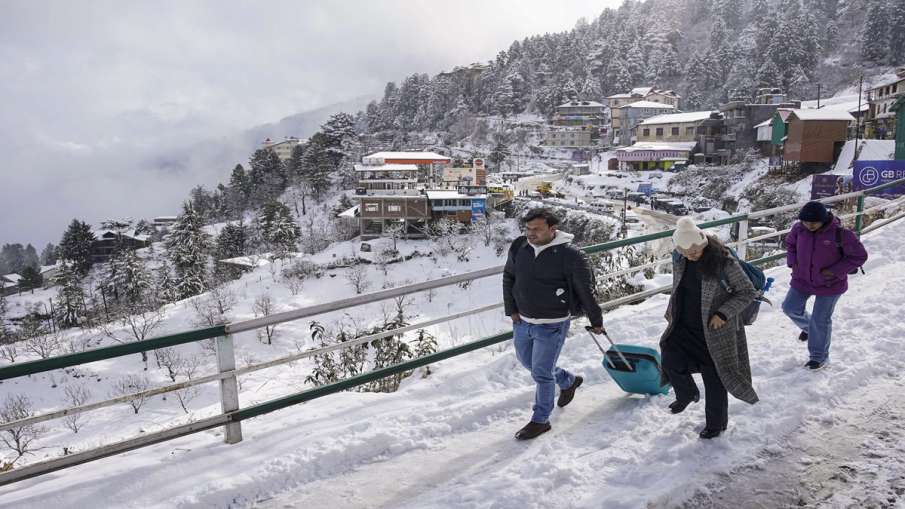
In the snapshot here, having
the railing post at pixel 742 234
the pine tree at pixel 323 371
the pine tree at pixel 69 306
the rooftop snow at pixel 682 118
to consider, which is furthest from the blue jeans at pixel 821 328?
the rooftop snow at pixel 682 118

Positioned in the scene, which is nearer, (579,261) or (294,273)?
(579,261)

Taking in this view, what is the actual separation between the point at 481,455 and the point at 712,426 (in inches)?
62.9

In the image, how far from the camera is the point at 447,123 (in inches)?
4205

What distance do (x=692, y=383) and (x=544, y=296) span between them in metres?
1.31

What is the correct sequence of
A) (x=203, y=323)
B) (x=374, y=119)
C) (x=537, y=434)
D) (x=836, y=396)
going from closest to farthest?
1. (x=537, y=434)
2. (x=836, y=396)
3. (x=203, y=323)
4. (x=374, y=119)

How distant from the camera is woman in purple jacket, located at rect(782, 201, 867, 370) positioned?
4.38 meters

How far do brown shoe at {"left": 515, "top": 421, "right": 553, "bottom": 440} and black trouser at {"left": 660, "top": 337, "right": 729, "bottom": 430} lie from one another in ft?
3.25

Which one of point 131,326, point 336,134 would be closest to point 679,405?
point 131,326

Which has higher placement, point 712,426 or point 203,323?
point 712,426

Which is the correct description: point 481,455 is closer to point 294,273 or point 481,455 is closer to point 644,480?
point 644,480

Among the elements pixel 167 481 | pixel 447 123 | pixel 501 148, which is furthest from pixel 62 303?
pixel 447 123

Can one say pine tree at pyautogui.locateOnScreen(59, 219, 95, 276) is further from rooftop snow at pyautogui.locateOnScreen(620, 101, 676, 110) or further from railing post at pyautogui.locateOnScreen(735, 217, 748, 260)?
rooftop snow at pyautogui.locateOnScreen(620, 101, 676, 110)

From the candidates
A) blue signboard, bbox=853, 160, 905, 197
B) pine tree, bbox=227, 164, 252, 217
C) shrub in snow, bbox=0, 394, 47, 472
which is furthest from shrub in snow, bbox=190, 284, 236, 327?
pine tree, bbox=227, 164, 252, 217

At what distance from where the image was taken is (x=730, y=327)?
339 cm
